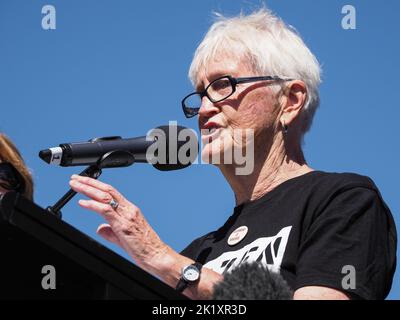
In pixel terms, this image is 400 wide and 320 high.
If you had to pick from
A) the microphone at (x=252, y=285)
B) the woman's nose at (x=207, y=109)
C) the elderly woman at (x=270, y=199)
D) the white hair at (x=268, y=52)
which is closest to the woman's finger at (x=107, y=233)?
the elderly woman at (x=270, y=199)

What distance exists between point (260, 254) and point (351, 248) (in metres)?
0.36

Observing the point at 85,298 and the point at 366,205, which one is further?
the point at 366,205

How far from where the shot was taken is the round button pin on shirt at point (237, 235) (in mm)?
2959

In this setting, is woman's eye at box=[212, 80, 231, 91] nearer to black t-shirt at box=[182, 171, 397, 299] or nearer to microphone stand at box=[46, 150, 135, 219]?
black t-shirt at box=[182, 171, 397, 299]

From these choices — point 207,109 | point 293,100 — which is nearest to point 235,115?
point 207,109

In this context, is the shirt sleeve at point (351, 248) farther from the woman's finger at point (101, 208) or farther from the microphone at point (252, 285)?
the microphone at point (252, 285)

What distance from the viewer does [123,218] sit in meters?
2.51

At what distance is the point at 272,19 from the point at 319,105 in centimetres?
46

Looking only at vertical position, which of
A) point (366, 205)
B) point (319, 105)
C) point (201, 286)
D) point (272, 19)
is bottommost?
point (201, 286)

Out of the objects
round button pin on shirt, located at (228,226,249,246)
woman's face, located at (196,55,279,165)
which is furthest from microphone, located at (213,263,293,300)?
woman's face, located at (196,55,279,165)

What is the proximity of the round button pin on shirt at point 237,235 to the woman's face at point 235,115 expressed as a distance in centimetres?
34

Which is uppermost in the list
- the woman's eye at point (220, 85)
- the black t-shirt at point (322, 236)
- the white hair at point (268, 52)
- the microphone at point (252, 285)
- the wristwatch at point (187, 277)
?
the white hair at point (268, 52)
